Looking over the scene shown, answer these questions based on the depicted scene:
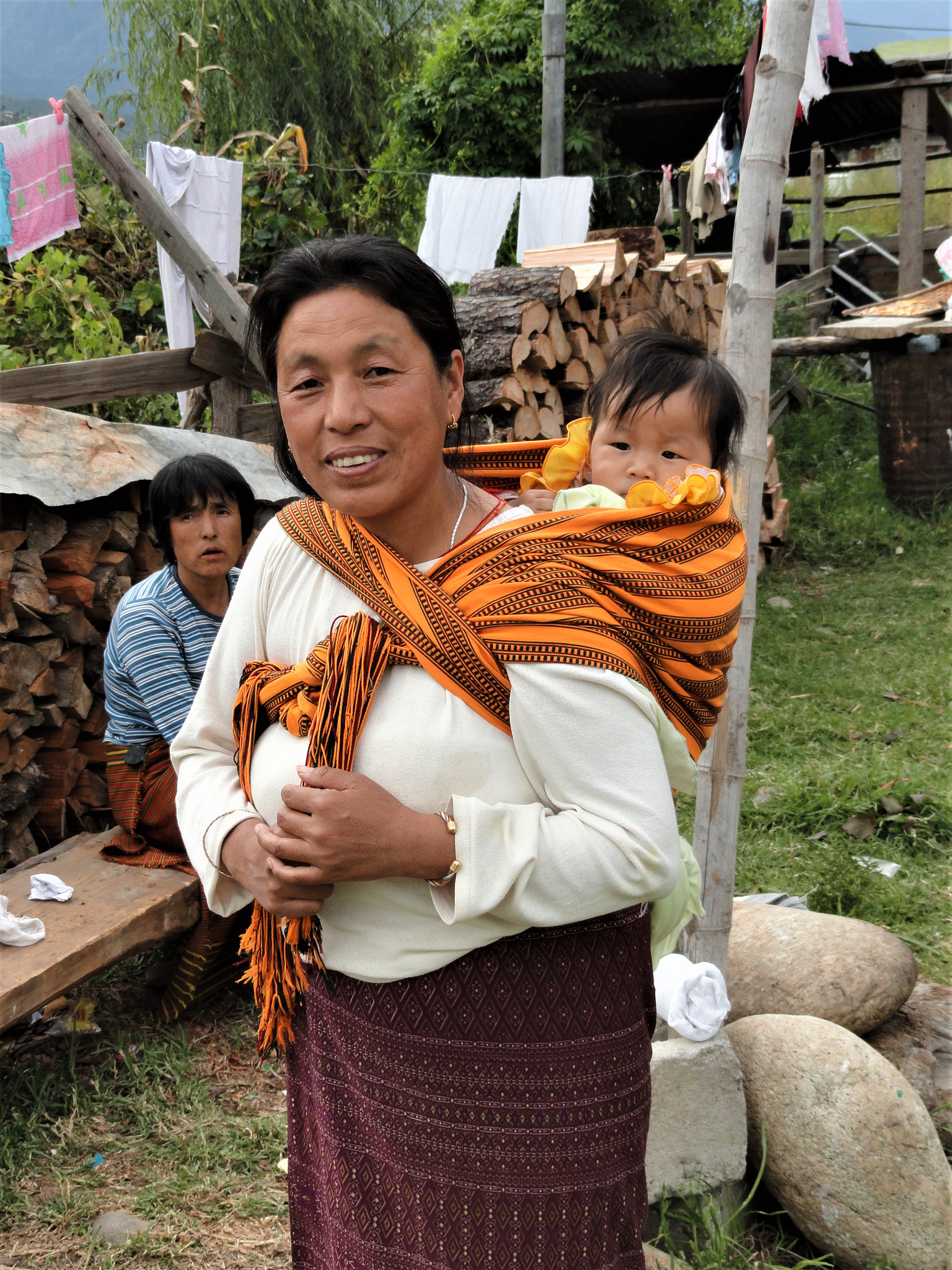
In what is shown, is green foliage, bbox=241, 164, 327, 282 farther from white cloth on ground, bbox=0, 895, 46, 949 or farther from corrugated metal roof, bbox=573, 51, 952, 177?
white cloth on ground, bbox=0, 895, 46, 949

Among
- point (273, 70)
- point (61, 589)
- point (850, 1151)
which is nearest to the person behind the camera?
point (850, 1151)

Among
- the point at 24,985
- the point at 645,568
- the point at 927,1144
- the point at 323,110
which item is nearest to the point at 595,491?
the point at 645,568

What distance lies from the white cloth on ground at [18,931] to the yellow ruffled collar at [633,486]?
1.87 metres

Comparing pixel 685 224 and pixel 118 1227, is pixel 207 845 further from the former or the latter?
pixel 685 224

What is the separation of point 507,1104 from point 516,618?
0.60m

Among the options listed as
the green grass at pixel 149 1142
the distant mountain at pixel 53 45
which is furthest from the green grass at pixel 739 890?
the distant mountain at pixel 53 45

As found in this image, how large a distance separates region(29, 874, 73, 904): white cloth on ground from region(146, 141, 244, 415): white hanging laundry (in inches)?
185

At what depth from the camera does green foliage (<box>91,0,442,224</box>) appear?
1444 centimetres

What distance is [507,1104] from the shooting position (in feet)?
4.06

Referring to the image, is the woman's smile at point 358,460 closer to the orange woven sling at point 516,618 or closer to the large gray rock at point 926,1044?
the orange woven sling at point 516,618

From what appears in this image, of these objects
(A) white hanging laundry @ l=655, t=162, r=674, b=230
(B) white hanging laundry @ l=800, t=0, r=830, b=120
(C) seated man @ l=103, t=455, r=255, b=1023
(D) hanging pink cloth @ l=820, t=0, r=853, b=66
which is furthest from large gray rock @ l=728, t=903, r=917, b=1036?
(A) white hanging laundry @ l=655, t=162, r=674, b=230

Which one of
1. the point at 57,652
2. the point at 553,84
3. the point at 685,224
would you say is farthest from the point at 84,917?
the point at 685,224

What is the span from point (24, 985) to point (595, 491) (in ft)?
6.36

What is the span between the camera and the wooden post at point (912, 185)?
33.9 feet
